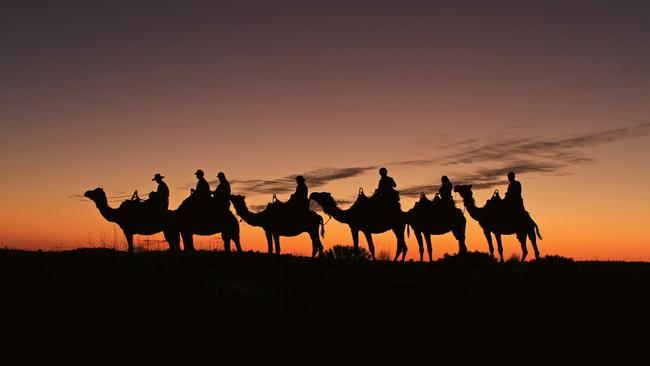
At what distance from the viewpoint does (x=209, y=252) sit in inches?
942

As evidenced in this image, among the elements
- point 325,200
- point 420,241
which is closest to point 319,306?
point 325,200

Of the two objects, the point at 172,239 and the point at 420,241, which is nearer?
the point at 172,239

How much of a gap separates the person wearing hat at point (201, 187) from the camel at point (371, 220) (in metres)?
4.74

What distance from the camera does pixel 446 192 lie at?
959 inches

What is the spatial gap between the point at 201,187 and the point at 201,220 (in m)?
1.12

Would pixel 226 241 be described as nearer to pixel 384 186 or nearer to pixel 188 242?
pixel 188 242

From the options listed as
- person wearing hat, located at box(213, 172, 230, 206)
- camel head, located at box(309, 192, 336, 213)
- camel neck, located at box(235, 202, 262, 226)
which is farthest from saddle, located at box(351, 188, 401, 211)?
person wearing hat, located at box(213, 172, 230, 206)

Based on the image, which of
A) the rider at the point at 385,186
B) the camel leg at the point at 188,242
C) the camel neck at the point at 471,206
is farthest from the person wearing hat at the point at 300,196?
the camel neck at the point at 471,206

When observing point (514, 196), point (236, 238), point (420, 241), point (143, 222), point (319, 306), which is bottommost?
point (319, 306)

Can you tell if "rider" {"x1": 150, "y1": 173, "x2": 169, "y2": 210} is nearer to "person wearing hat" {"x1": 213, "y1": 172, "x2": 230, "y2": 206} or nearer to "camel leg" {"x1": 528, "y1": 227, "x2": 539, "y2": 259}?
"person wearing hat" {"x1": 213, "y1": 172, "x2": 230, "y2": 206}

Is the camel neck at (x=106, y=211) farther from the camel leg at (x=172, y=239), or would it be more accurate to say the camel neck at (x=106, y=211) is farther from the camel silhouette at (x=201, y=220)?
the camel silhouette at (x=201, y=220)

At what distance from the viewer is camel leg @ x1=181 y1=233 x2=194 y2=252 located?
2281 centimetres

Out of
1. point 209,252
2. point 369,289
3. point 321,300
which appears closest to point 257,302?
point 321,300

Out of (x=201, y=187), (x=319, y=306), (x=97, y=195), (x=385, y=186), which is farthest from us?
(x=97, y=195)
